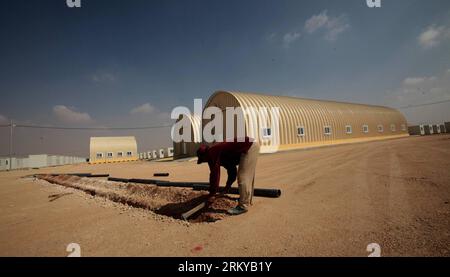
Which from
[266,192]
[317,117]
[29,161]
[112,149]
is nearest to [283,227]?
[266,192]

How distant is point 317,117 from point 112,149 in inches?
1524

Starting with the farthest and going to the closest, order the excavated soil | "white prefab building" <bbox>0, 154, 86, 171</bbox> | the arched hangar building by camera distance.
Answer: "white prefab building" <bbox>0, 154, 86, 171</bbox> → the arched hangar building → the excavated soil

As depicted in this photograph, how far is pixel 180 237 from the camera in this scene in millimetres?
3445

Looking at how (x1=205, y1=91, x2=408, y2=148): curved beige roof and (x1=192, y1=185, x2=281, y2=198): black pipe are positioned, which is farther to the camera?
(x1=205, y1=91, x2=408, y2=148): curved beige roof

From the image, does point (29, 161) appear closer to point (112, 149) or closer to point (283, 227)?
point (112, 149)

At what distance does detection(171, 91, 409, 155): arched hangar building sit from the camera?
21297 mm

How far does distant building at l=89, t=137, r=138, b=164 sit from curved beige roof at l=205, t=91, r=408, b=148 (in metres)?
28.7

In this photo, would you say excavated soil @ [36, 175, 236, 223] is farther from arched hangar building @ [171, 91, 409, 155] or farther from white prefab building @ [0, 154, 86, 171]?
white prefab building @ [0, 154, 86, 171]

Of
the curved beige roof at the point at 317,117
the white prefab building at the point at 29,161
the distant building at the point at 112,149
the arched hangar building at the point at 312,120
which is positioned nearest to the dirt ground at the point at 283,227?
the arched hangar building at the point at 312,120

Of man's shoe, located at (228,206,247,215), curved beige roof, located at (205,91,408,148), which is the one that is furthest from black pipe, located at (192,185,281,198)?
curved beige roof, located at (205,91,408,148)

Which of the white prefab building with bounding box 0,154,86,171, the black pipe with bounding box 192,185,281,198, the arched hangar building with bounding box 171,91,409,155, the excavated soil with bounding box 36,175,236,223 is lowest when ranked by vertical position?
the white prefab building with bounding box 0,154,86,171

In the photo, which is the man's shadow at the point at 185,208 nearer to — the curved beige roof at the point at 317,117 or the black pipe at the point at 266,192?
the black pipe at the point at 266,192
